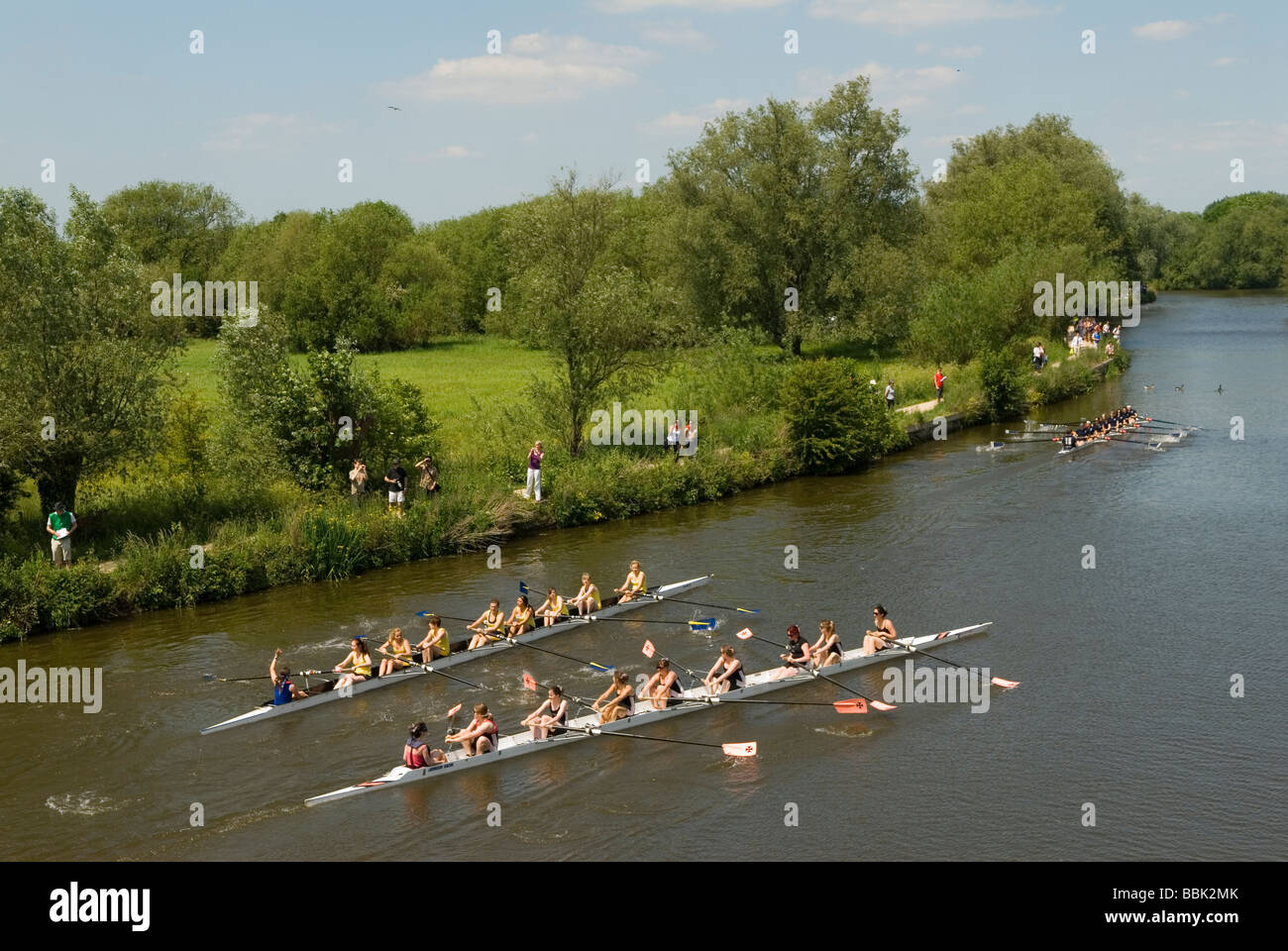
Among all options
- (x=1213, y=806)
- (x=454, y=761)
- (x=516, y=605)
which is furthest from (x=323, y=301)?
(x=1213, y=806)

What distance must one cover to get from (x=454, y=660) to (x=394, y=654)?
1345 mm

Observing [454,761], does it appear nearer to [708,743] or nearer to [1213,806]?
[708,743]

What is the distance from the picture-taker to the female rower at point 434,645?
23.1 m

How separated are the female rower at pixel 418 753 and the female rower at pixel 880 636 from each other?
29.6 ft

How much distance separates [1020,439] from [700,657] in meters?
25.6

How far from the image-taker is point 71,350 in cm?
2656

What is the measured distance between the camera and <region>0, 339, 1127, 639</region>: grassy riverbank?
1028 inches

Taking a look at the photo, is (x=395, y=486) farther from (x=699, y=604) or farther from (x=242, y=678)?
(x=699, y=604)

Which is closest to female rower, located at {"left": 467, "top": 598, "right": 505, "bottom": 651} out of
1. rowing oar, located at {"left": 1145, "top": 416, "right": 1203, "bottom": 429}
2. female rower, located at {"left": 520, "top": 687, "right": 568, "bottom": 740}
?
female rower, located at {"left": 520, "top": 687, "right": 568, "bottom": 740}

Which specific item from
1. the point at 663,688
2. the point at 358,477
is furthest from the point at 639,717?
the point at 358,477

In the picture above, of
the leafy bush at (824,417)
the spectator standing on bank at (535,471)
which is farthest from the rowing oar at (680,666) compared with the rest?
the leafy bush at (824,417)

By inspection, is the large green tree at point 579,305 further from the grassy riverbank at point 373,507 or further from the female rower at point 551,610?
the female rower at point 551,610

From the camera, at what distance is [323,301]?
229 ft

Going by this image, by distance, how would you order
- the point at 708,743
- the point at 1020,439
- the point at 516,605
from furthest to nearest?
1. the point at 1020,439
2. the point at 516,605
3. the point at 708,743
